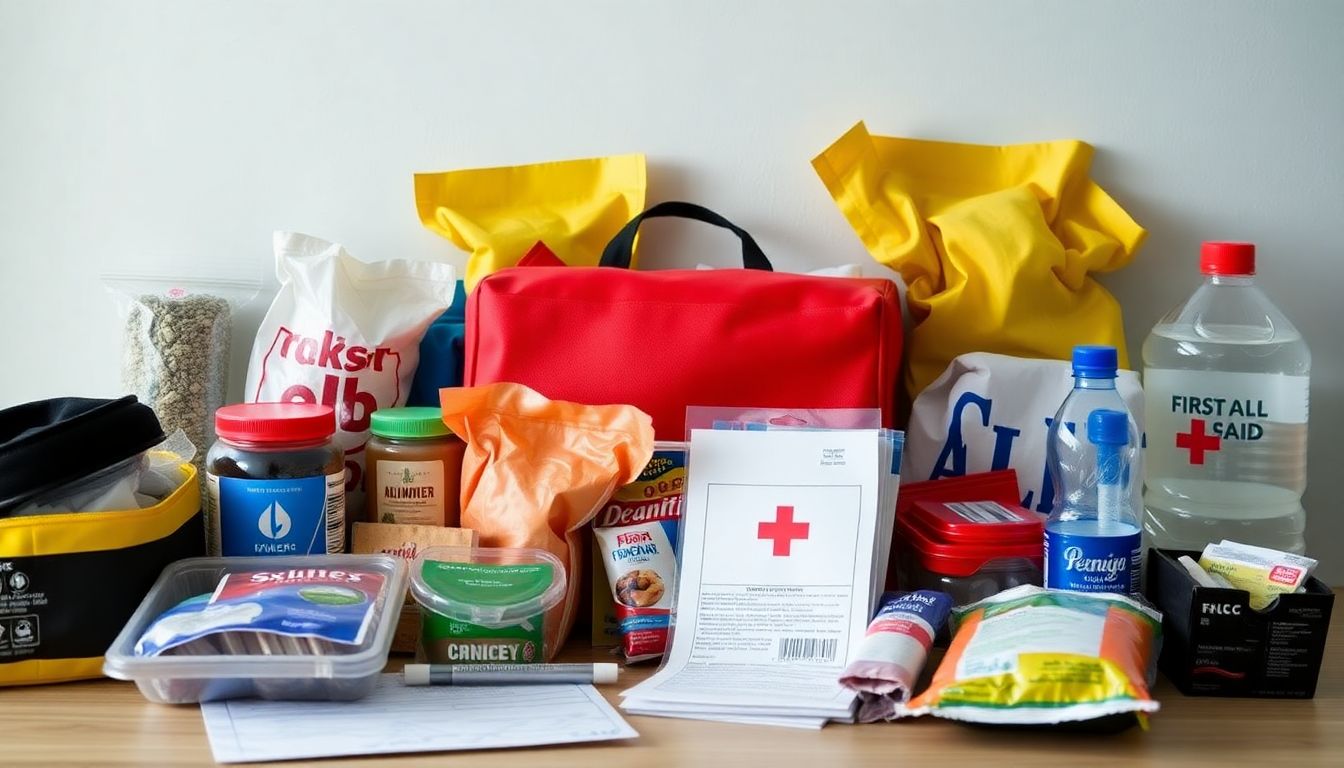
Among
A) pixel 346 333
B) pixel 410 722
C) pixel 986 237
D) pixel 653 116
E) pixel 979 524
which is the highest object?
pixel 653 116

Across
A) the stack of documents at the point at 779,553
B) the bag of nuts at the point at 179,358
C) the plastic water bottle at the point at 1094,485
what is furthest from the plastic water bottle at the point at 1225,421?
the bag of nuts at the point at 179,358

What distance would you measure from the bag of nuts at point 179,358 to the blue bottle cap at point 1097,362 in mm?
757

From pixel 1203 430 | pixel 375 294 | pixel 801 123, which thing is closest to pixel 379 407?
pixel 375 294

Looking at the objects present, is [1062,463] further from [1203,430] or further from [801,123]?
[801,123]

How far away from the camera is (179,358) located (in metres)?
1.13

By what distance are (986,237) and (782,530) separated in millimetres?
349

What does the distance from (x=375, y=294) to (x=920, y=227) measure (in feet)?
1.62

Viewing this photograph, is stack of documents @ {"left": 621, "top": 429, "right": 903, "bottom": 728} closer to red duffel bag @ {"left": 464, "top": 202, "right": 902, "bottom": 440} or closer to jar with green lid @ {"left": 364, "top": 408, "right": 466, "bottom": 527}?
red duffel bag @ {"left": 464, "top": 202, "right": 902, "bottom": 440}

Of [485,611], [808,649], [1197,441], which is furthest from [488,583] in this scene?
[1197,441]

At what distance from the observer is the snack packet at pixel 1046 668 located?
30.2 inches

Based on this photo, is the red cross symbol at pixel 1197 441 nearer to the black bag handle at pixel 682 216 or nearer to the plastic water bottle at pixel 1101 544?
the plastic water bottle at pixel 1101 544

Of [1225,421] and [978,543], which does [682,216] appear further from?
[1225,421]

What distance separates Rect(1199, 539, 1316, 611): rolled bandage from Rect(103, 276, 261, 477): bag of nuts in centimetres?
85

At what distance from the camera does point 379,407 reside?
1104mm
